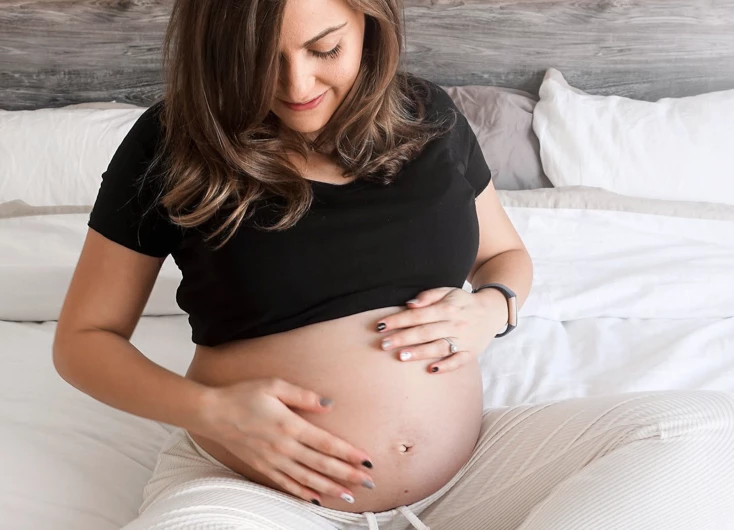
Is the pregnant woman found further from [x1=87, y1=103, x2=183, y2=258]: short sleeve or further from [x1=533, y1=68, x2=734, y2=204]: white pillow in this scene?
[x1=533, y1=68, x2=734, y2=204]: white pillow

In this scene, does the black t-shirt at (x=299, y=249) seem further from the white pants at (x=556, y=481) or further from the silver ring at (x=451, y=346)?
the white pants at (x=556, y=481)

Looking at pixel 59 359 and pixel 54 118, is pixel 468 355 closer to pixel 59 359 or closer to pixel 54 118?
pixel 59 359

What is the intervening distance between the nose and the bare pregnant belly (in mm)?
285

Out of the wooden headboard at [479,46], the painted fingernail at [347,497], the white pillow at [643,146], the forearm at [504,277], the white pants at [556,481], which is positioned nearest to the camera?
the white pants at [556,481]

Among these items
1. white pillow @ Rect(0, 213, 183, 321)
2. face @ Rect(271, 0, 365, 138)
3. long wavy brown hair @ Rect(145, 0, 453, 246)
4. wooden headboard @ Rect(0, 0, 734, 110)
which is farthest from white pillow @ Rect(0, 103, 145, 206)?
face @ Rect(271, 0, 365, 138)

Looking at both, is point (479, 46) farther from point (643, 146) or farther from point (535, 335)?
point (535, 335)

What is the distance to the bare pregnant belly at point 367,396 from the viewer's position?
0.93m

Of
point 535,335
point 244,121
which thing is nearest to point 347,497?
point 244,121

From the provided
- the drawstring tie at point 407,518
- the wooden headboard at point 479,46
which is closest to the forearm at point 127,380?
the drawstring tie at point 407,518

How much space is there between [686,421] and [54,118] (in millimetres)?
1532

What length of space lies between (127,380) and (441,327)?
1.32 ft

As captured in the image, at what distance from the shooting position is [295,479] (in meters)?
0.89

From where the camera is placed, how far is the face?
884 mm

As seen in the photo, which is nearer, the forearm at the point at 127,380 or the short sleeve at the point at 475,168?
the forearm at the point at 127,380
